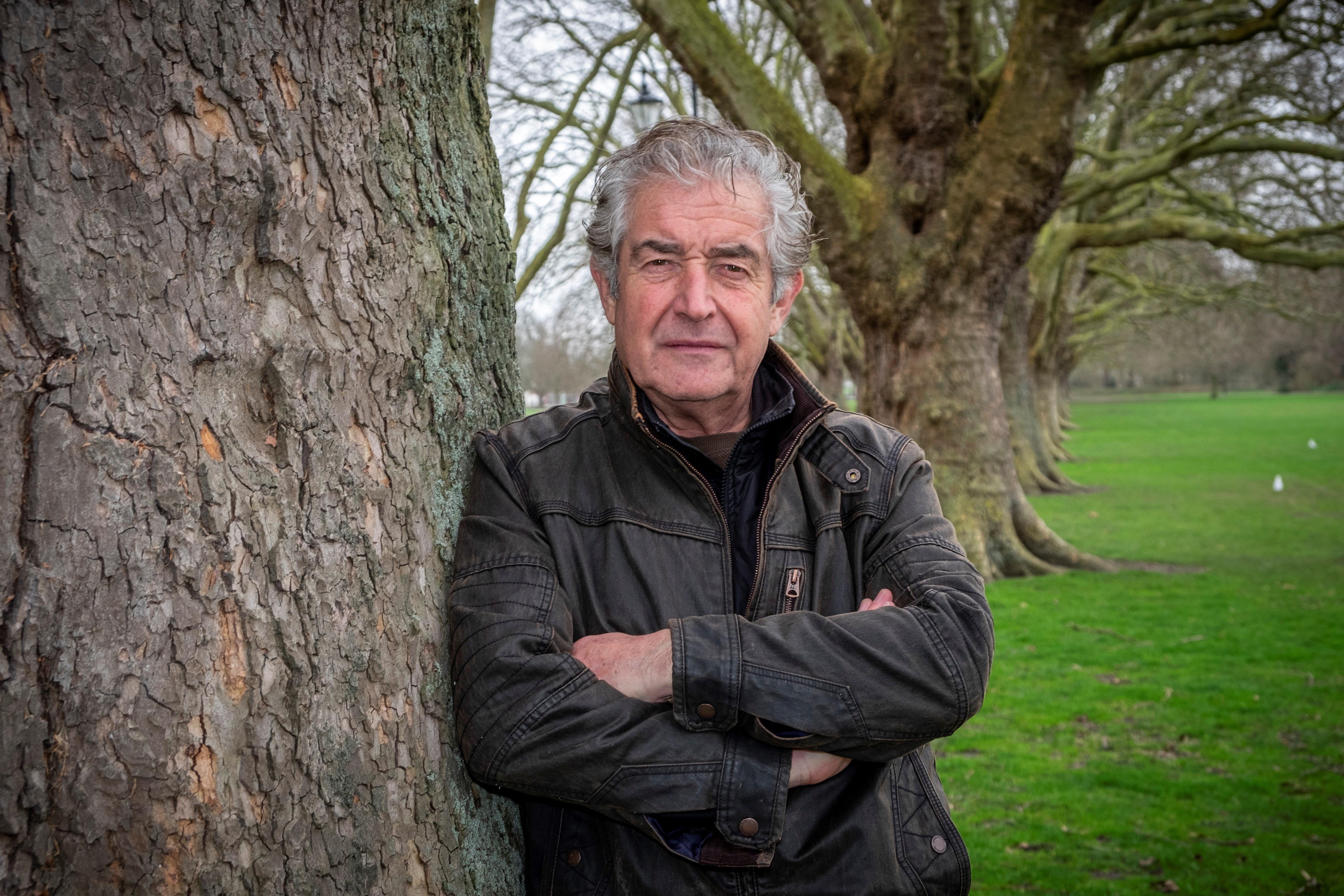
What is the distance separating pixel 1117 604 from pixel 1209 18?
18.6 ft

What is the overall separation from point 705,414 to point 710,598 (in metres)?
0.50

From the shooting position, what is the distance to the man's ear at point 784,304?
250 centimetres

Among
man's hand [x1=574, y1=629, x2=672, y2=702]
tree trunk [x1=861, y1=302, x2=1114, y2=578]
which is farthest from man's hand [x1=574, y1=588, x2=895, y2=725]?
tree trunk [x1=861, y1=302, x2=1114, y2=578]

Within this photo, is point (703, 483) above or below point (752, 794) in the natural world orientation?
above

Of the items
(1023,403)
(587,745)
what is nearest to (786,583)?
(587,745)

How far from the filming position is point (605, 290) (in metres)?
2.53

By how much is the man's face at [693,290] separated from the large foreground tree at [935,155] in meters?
5.59

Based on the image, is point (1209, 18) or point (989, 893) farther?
point (1209, 18)

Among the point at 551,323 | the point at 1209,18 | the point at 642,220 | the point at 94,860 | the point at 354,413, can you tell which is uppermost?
the point at 1209,18

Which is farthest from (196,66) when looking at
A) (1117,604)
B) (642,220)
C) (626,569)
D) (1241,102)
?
(1241,102)

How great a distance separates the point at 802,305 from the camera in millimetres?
22703

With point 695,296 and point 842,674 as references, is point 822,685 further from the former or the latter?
point 695,296

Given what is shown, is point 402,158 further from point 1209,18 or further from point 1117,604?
point 1209,18

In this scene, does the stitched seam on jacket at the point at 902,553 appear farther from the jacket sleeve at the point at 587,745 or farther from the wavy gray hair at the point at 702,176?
the wavy gray hair at the point at 702,176
